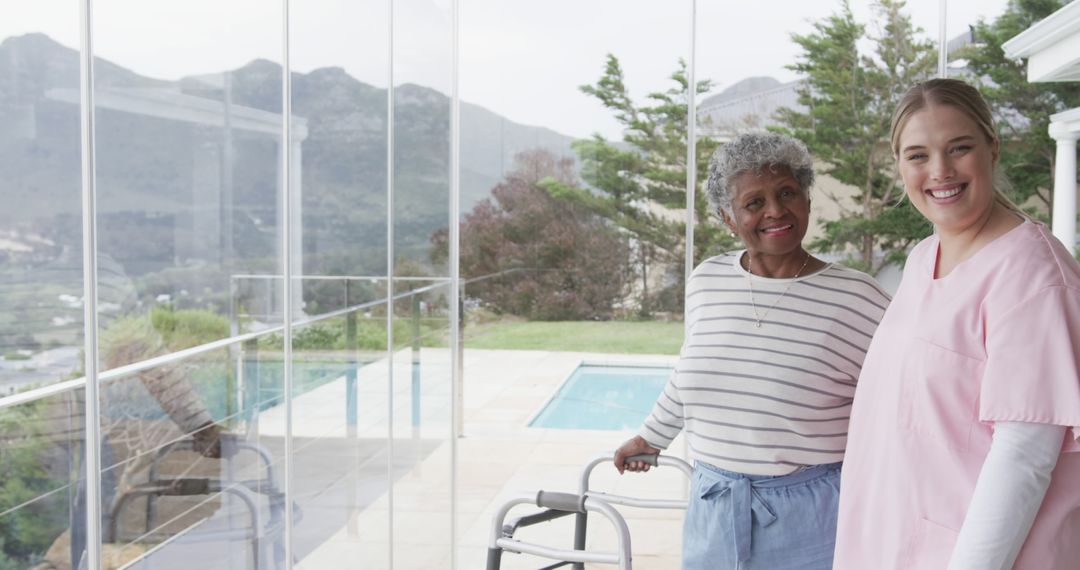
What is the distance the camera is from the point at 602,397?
19.1ft

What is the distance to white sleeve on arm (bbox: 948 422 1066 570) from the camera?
924 millimetres

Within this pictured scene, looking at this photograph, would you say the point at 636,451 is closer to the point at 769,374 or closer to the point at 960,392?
the point at 769,374

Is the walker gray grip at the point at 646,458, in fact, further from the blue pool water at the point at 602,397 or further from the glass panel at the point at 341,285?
the blue pool water at the point at 602,397

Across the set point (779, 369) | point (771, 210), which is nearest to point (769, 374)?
point (779, 369)

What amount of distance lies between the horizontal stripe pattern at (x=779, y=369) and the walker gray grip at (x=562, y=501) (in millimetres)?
296

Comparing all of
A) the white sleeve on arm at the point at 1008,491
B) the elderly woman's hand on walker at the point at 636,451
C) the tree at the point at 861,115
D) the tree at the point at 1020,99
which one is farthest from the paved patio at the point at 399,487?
the tree at the point at 1020,99

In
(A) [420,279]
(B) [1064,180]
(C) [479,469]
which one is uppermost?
(B) [1064,180]

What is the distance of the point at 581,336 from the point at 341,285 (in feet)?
10.8

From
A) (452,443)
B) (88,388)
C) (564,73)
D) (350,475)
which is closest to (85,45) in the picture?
(88,388)

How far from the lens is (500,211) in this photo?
21.2 ft

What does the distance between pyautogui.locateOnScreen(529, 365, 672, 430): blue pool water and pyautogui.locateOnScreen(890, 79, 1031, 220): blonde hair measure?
4418 mm

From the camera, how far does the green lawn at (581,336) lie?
5.53 metres

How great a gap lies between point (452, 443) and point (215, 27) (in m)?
1.68

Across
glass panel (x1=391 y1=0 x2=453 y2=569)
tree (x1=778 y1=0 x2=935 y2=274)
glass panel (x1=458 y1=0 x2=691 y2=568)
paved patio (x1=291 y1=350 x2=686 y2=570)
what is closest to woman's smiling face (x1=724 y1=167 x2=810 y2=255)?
paved patio (x1=291 y1=350 x2=686 y2=570)
